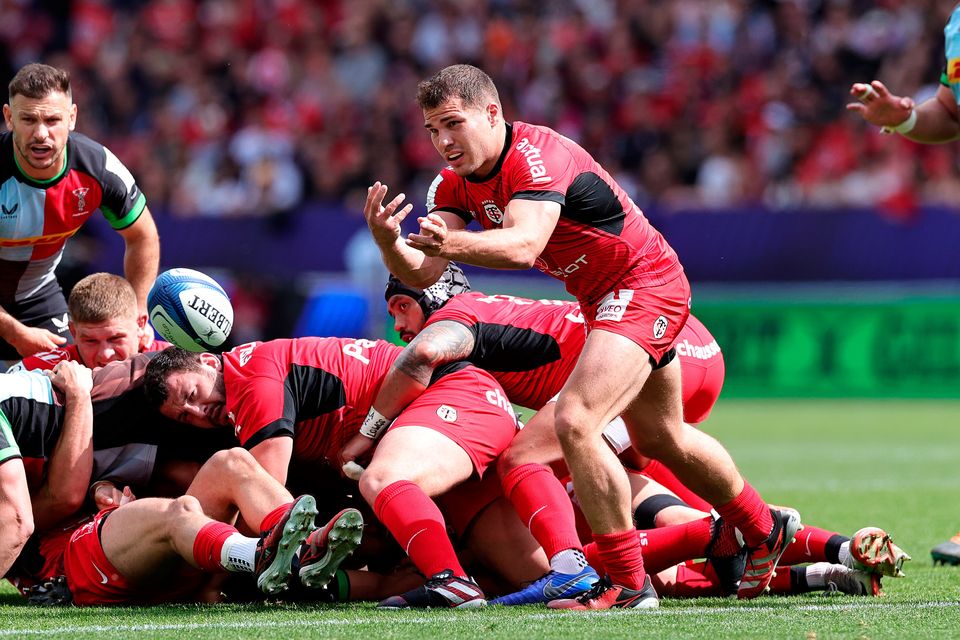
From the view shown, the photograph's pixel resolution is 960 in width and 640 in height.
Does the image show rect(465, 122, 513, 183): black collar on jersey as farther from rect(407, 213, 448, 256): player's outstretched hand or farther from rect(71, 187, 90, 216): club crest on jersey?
rect(71, 187, 90, 216): club crest on jersey

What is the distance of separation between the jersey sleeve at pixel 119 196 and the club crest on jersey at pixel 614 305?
297cm

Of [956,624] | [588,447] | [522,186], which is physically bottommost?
[956,624]

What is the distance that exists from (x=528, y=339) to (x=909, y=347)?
34.7ft

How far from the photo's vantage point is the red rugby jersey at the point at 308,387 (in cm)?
585

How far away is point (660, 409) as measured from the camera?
5.86m

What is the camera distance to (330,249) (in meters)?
17.2

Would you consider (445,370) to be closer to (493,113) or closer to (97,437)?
(493,113)

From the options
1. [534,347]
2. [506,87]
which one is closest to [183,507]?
[534,347]

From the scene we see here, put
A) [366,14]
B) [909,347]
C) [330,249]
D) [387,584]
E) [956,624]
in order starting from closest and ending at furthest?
[956,624]
[387,584]
[909,347]
[330,249]
[366,14]

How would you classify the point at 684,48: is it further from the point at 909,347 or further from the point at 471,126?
the point at 471,126

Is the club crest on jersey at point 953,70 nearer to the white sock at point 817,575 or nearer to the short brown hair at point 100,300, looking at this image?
the white sock at point 817,575

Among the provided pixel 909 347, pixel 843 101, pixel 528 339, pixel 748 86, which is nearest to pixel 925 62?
pixel 843 101

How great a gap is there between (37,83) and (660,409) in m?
3.43

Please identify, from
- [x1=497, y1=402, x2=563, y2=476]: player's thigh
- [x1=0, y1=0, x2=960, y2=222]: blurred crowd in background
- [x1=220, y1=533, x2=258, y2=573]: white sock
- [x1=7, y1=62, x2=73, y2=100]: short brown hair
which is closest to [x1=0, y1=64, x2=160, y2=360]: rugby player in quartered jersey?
[x1=7, y1=62, x2=73, y2=100]: short brown hair
